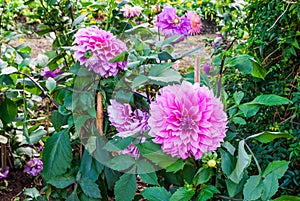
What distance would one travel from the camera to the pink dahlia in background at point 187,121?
1089mm

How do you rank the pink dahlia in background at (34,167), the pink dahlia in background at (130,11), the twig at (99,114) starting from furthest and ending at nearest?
the pink dahlia in background at (34,167), the pink dahlia in background at (130,11), the twig at (99,114)

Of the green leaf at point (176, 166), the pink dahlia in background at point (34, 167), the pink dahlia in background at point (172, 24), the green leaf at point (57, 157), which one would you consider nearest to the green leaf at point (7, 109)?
the pink dahlia in background at point (34, 167)

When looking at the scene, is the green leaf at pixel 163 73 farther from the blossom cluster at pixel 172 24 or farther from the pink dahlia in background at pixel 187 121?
the blossom cluster at pixel 172 24

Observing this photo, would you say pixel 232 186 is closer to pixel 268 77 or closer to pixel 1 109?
pixel 268 77

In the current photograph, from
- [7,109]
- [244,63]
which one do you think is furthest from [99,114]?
[7,109]

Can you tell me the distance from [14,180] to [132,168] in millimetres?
1168

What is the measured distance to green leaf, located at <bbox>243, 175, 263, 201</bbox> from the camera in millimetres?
1113

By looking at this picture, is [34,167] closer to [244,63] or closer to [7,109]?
[7,109]

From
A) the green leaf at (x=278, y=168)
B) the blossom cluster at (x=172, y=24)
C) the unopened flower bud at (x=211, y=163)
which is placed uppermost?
the blossom cluster at (x=172, y=24)

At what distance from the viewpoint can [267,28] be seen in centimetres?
172

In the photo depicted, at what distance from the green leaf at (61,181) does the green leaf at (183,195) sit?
419 mm

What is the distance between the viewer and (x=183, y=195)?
1155mm

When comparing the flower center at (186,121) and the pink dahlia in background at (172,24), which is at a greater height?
the pink dahlia in background at (172,24)

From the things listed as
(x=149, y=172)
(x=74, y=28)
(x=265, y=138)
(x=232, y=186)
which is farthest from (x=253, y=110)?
(x=74, y=28)
